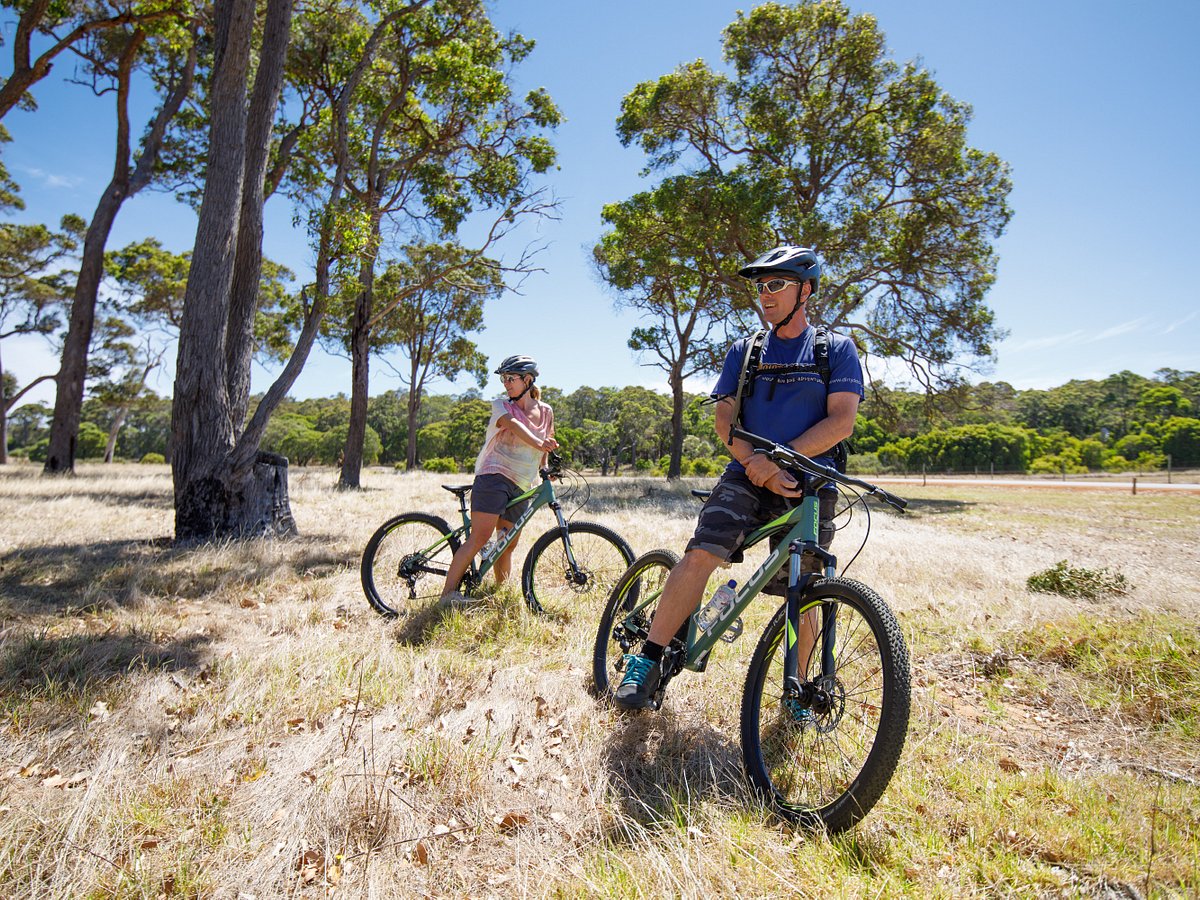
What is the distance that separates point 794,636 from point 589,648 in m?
1.90

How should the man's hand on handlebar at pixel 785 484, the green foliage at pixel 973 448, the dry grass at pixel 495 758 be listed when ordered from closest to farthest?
the dry grass at pixel 495 758 → the man's hand on handlebar at pixel 785 484 → the green foliage at pixel 973 448

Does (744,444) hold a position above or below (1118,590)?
above

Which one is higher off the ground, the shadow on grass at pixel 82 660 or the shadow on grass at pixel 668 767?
the shadow on grass at pixel 82 660

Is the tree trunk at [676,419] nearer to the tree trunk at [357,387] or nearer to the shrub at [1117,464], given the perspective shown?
the tree trunk at [357,387]

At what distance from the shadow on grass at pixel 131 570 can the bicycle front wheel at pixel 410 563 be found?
120cm

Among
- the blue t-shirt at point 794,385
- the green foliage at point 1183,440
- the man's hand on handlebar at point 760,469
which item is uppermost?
the green foliage at point 1183,440

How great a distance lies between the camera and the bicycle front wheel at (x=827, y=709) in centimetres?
208

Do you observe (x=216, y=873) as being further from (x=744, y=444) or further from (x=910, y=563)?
(x=910, y=563)

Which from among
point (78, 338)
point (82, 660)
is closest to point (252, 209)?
point (82, 660)

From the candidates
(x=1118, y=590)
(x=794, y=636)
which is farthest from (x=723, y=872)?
(x=1118, y=590)

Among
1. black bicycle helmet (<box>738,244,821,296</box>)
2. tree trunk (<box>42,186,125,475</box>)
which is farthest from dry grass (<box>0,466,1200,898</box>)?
tree trunk (<box>42,186,125,475</box>)

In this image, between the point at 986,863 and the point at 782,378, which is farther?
the point at 782,378

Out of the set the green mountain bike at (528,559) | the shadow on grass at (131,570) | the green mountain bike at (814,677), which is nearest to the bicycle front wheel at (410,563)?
the green mountain bike at (528,559)

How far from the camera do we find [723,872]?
1888 millimetres
